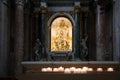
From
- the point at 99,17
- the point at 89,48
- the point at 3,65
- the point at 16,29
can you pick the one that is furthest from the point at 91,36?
the point at 3,65

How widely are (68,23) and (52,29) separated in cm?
137

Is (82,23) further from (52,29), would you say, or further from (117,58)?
(117,58)

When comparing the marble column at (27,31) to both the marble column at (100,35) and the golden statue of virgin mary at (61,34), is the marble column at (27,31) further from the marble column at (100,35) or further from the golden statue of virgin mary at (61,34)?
the marble column at (100,35)

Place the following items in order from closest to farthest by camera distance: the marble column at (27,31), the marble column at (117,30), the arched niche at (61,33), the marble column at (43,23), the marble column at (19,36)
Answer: the marble column at (117,30) → the marble column at (19,36) → the marble column at (27,31) → the marble column at (43,23) → the arched niche at (61,33)

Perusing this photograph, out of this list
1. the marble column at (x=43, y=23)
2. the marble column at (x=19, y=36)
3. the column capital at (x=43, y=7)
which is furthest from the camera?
the column capital at (x=43, y=7)

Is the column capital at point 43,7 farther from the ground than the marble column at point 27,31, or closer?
farther from the ground

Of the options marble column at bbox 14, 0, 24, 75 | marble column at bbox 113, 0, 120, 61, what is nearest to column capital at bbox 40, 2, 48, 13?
marble column at bbox 14, 0, 24, 75

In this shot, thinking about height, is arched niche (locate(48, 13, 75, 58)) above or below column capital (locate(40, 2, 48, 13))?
below

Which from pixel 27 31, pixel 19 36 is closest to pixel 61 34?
pixel 27 31

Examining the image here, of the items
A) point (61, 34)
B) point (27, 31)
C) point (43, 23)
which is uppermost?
point (43, 23)

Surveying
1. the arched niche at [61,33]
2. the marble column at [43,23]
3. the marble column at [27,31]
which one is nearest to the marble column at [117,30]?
the arched niche at [61,33]

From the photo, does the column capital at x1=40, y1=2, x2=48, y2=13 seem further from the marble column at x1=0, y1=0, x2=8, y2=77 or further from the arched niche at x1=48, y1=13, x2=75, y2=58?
the marble column at x1=0, y1=0, x2=8, y2=77

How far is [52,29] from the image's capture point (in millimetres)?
26781

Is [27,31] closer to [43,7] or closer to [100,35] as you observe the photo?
[43,7]
